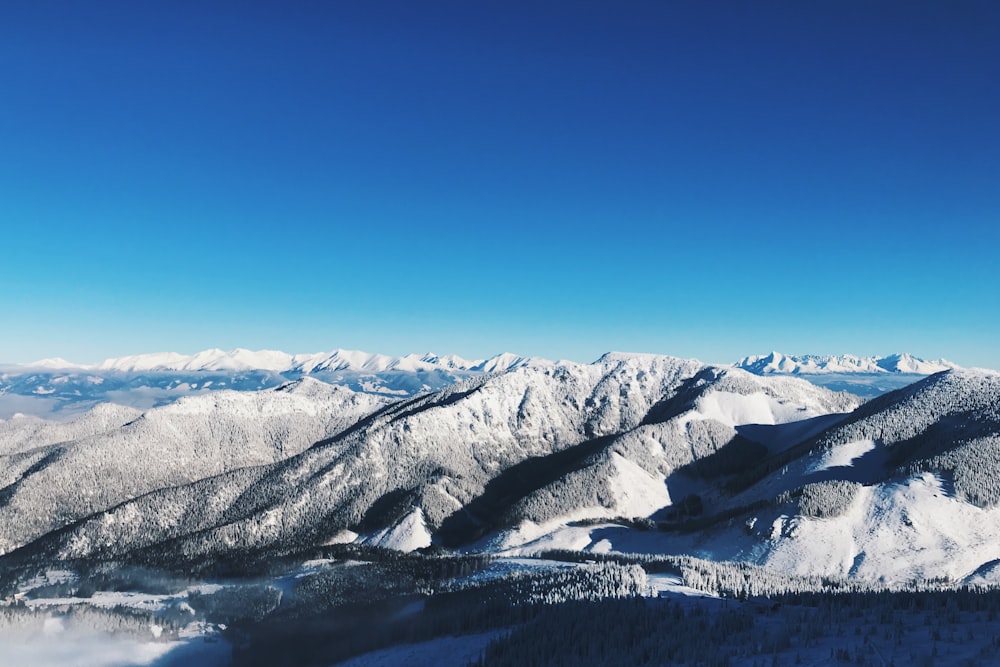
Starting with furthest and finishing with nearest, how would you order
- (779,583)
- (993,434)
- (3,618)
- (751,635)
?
(993,434), (3,618), (779,583), (751,635)

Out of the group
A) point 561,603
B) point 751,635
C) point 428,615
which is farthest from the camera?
point 428,615

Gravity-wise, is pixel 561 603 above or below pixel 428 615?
above

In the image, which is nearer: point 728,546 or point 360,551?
point 728,546

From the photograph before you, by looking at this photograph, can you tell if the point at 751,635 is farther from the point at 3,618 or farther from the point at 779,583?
the point at 3,618

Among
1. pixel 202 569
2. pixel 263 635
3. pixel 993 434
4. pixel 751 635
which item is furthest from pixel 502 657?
pixel 993 434

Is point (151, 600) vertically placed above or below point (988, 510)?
below

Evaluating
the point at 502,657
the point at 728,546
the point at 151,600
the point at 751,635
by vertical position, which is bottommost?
the point at 151,600

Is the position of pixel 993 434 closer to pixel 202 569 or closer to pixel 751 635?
pixel 751 635

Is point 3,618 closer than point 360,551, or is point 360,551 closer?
point 3,618

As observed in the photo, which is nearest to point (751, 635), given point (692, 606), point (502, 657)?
point (692, 606)
